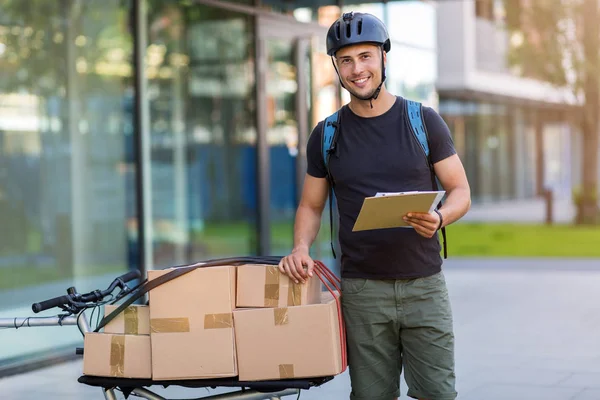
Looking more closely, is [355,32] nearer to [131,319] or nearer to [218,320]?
[218,320]

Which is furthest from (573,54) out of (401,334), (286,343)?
(286,343)

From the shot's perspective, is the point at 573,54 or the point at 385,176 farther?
the point at 573,54

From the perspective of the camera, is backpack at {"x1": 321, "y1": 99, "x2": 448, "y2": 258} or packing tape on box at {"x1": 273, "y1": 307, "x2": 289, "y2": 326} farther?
backpack at {"x1": 321, "y1": 99, "x2": 448, "y2": 258}

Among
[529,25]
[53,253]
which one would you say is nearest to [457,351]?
[53,253]

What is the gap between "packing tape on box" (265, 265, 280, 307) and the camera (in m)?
3.40

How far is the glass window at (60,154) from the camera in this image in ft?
25.9

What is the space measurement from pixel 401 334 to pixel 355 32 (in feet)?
3.66

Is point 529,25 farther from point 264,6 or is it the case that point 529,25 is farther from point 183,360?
point 183,360

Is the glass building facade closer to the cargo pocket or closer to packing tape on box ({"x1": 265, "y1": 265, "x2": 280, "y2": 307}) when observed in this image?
the cargo pocket

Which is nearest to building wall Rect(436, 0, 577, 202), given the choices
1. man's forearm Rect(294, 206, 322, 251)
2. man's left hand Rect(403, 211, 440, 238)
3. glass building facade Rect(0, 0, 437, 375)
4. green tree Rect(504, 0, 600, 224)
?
green tree Rect(504, 0, 600, 224)

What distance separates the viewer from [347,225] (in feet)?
12.1

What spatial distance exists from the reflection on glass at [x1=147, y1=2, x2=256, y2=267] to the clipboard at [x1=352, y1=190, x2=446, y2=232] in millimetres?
6954

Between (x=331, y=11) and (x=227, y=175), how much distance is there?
7.60 feet

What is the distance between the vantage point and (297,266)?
Result: 3400 mm
